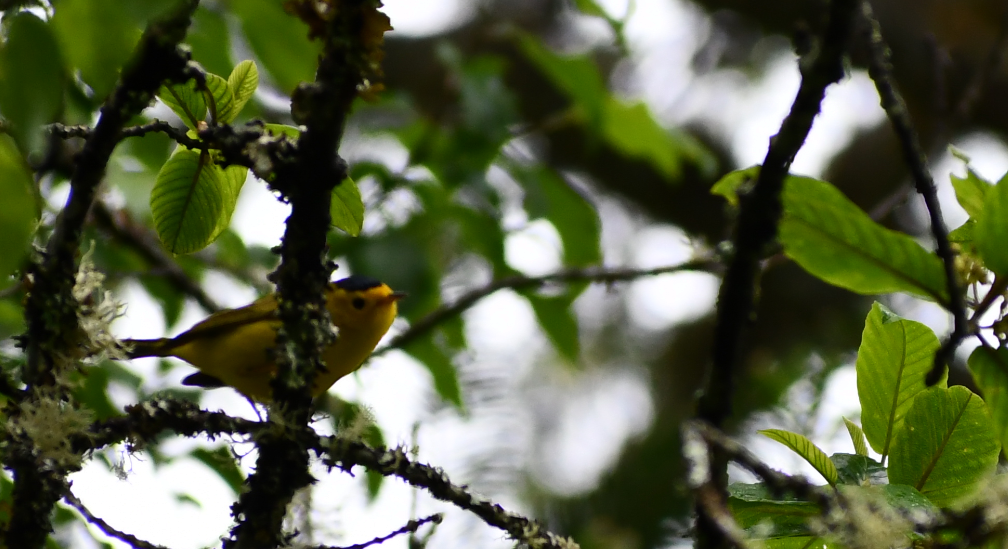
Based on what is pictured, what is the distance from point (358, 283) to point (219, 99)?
1.94 meters

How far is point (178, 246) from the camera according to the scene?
5.03ft

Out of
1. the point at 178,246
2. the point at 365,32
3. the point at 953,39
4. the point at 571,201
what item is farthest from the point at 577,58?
the point at 953,39

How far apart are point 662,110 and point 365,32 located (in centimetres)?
636

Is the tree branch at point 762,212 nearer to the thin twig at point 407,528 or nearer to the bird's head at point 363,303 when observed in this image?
the thin twig at point 407,528

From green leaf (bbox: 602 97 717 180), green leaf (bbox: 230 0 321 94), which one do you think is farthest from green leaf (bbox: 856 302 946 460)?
green leaf (bbox: 602 97 717 180)

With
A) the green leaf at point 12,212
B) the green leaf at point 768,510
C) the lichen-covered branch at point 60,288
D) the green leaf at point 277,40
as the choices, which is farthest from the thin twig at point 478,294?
the green leaf at point 12,212

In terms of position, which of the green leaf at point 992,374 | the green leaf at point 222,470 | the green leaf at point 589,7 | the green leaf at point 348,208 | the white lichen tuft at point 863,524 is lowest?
the white lichen tuft at point 863,524

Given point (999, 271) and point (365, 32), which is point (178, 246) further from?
point (999, 271)

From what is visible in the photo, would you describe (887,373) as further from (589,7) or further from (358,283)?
(358,283)

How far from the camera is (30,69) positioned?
81 cm

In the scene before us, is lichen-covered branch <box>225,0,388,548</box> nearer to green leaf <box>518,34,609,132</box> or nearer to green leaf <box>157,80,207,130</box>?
green leaf <box>157,80,207,130</box>

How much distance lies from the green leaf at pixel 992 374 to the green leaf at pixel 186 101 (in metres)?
Answer: 1.10

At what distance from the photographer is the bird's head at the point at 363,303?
3041 mm

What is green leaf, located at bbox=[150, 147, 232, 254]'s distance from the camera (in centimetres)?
146
